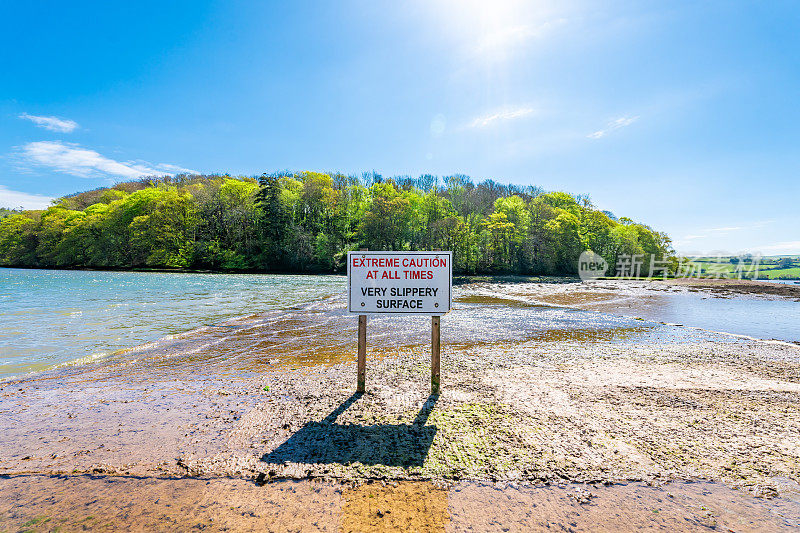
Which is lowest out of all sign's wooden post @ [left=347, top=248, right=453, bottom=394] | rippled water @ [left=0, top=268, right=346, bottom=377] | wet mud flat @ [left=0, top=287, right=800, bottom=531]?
rippled water @ [left=0, top=268, right=346, bottom=377]

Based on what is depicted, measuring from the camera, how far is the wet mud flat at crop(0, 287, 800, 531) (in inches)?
132

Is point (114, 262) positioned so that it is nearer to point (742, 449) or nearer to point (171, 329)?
point (171, 329)

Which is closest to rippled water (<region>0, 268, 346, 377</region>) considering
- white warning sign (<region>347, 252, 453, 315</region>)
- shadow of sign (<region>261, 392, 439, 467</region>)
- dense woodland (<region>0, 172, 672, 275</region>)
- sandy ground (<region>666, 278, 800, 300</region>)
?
shadow of sign (<region>261, 392, 439, 467</region>)

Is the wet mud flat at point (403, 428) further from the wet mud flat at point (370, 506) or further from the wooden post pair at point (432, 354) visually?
the wooden post pair at point (432, 354)

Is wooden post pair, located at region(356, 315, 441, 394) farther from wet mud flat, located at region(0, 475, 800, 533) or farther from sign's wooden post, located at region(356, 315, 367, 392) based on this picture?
wet mud flat, located at region(0, 475, 800, 533)

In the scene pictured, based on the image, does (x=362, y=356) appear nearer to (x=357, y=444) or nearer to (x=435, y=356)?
(x=435, y=356)

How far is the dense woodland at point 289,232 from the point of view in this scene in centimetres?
7244

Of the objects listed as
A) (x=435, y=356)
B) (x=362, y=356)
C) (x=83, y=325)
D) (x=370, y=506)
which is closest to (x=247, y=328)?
(x=83, y=325)

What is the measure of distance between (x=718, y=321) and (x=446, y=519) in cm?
1983

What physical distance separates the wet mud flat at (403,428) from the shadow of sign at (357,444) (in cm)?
2

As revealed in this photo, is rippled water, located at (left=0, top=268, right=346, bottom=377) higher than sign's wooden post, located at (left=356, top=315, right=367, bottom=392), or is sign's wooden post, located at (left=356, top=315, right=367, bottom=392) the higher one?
sign's wooden post, located at (left=356, top=315, right=367, bottom=392)

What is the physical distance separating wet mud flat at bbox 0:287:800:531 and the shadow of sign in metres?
0.02

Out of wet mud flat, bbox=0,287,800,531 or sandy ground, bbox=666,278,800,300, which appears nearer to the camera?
wet mud flat, bbox=0,287,800,531

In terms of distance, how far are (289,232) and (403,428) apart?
72641 mm
